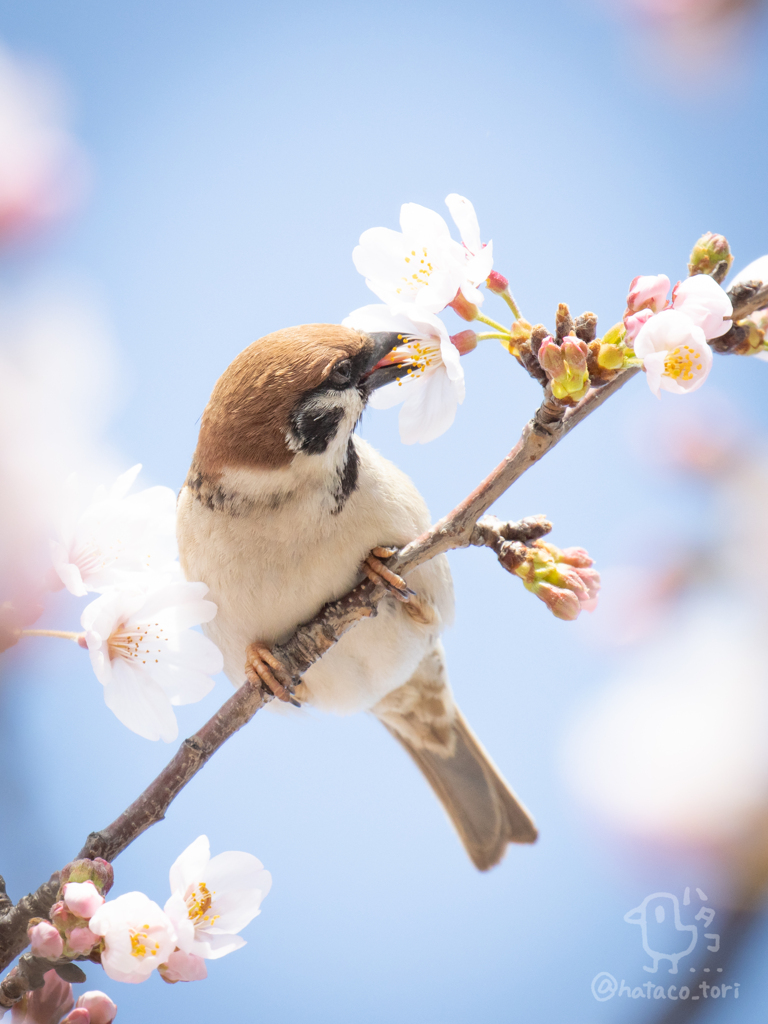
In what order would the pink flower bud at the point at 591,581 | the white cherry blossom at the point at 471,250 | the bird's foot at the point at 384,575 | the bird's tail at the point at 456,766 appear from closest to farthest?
the white cherry blossom at the point at 471,250, the pink flower bud at the point at 591,581, the bird's foot at the point at 384,575, the bird's tail at the point at 456,766

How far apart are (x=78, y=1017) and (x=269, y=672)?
46 cm

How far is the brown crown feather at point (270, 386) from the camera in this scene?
1038mm

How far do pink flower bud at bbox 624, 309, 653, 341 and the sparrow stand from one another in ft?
1.14

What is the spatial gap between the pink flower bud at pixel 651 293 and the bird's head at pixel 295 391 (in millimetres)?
338

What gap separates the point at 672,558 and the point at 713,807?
15.0 inches

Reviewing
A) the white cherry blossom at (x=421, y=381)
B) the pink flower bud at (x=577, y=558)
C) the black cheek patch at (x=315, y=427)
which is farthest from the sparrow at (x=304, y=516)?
the pink flower bud at (x=577, y=558)

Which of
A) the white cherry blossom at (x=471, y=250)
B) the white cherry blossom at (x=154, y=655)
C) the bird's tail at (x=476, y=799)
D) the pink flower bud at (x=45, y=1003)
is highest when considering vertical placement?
the white cherry blossom at (x=471, y=250)

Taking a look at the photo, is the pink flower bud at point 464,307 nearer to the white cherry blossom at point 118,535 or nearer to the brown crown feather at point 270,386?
the brown crown feather at point 270,386

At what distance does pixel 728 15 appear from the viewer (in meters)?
0.97

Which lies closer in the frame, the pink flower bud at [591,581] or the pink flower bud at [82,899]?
the pink flower bud at [82,899]

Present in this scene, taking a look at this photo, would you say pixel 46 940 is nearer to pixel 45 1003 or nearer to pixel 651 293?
pixel 45 1003

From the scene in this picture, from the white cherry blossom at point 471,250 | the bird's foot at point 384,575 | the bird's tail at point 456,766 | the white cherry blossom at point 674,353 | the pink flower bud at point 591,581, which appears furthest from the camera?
the bird's tail at point 456,766

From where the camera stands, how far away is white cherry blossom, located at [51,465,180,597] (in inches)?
33.1

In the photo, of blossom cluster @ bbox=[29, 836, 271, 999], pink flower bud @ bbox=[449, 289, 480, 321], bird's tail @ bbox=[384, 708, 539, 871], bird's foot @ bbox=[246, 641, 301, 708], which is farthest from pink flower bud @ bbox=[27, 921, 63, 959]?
bird's tail @ bbox=[384, 708, 539, 871]
